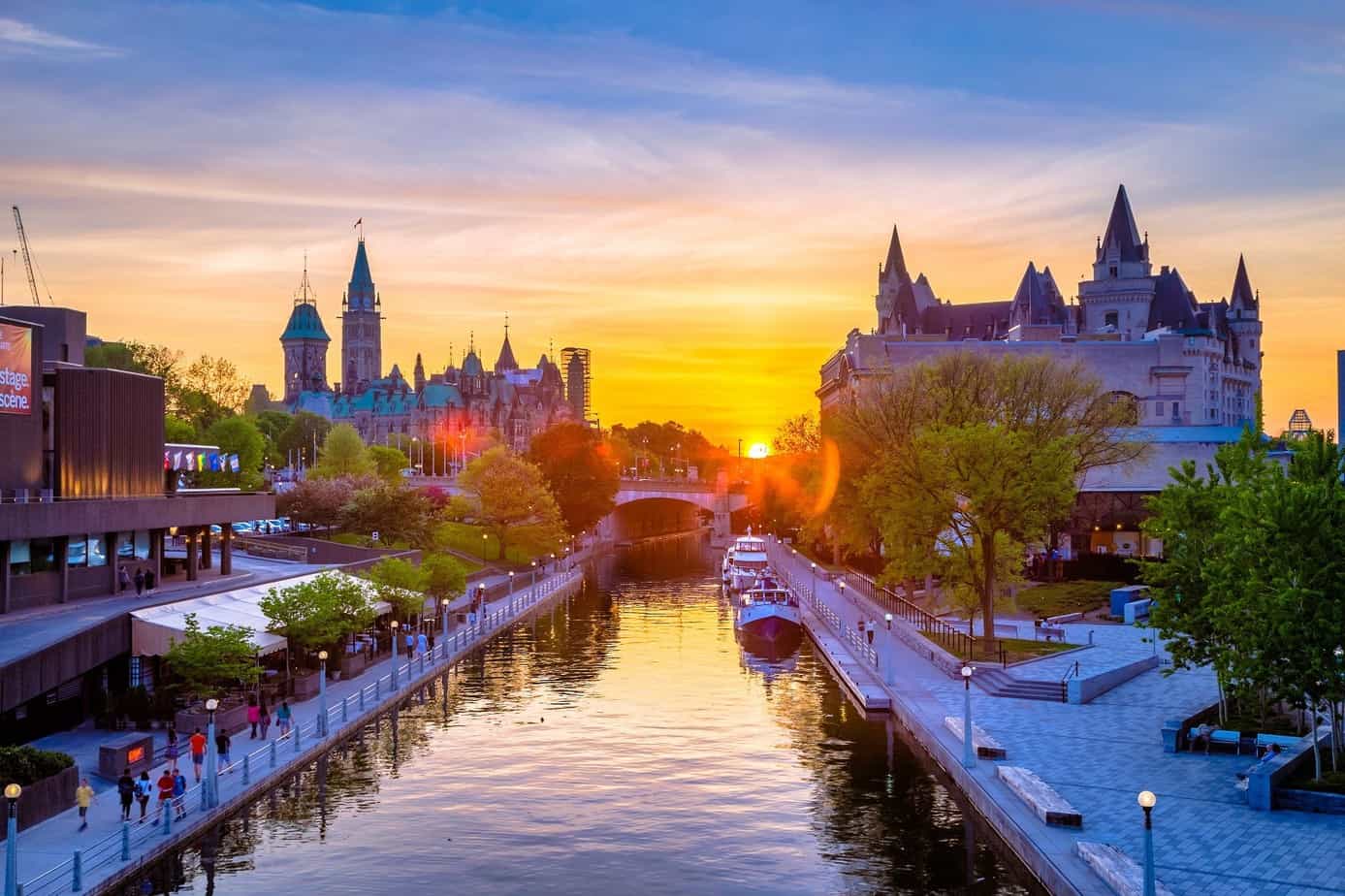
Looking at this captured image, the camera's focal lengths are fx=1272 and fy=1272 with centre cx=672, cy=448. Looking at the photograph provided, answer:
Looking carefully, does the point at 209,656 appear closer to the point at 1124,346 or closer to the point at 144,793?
the point at 144,793

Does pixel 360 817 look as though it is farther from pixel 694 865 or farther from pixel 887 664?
pixel 887 664

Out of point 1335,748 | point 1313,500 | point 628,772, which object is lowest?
point 628,772

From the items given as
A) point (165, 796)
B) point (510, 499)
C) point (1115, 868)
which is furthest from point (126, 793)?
point (510, 499)

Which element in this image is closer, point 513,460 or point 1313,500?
point 1313,500

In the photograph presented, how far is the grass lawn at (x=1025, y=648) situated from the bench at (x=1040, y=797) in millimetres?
18432

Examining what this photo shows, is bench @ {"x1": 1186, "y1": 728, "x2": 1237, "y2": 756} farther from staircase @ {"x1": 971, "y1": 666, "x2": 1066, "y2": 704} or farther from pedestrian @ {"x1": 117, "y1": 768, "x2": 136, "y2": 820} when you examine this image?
pedestrian @ {"x1": 117, "y1": 768, "x2": 136, "y2": 820}

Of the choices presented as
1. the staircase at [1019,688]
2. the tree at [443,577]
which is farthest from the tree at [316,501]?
the staircase at [1019,688]

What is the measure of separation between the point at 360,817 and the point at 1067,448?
4024 centimetres

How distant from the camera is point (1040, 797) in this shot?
3112 centimetres

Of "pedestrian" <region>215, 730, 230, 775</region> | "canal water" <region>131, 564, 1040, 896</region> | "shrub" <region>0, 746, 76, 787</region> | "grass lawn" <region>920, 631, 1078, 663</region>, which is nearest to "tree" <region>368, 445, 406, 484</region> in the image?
"canal water" <region>131, 564, 1040, 896</region>

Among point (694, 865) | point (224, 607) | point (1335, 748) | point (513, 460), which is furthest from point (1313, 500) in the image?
point (513, 460)

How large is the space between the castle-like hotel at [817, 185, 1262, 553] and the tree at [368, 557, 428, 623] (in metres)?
47.5

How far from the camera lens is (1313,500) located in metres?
30.3

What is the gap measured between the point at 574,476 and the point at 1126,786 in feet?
329
